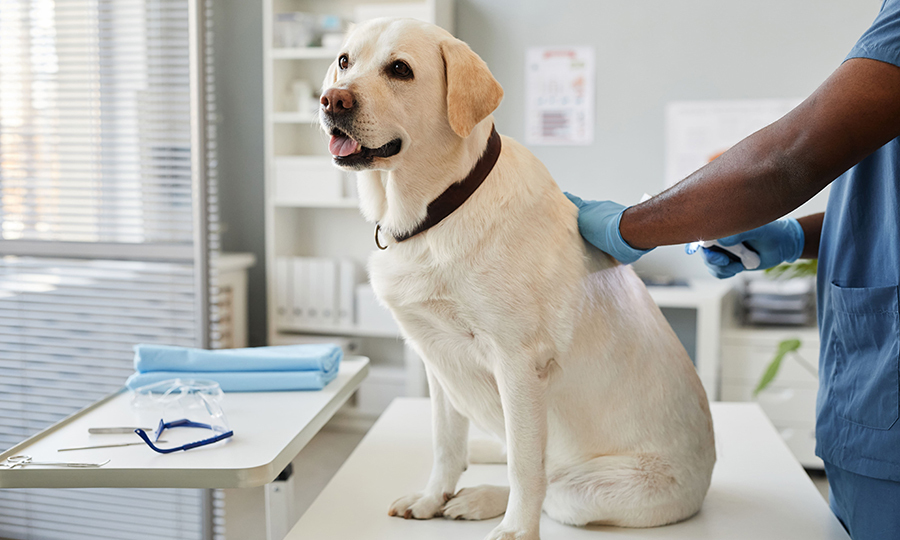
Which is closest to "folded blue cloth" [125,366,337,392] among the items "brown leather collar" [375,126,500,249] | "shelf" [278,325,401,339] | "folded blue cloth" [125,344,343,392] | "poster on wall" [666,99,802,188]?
"folded blue cloth" [125,344,343,392]

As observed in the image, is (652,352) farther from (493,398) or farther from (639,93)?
(639,93)

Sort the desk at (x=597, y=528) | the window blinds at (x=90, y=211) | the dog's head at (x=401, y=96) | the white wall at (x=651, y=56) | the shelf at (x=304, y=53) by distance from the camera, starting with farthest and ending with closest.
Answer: the shelf at (x=304, y=53) < the white wall at (x=651, y=56) < the window blinds at (x=90, y=211) < the desk at (x=597, y=528) < the dog's head at (x=401, y=96)

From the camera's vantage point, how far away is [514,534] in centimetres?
91

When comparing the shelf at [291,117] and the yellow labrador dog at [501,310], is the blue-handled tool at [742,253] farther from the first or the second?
the shelf at [291,117]

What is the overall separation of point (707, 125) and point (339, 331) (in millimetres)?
2079

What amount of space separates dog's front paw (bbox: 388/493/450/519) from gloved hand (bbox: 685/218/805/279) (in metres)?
0.62

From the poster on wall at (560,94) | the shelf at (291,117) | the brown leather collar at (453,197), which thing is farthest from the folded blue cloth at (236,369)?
the poster on wall at (560,94)

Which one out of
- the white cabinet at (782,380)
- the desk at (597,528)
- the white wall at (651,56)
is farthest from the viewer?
the white wall at (651,56)

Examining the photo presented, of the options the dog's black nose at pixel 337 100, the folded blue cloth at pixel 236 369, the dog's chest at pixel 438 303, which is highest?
the dog's black nose at pixel 337 100

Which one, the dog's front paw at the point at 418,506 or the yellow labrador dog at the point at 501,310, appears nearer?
the yellow labrador dog at the point at 501,310

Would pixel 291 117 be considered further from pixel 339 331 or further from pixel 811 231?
pixel 811 231

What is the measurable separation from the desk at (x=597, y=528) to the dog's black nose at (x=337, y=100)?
0.61 metres

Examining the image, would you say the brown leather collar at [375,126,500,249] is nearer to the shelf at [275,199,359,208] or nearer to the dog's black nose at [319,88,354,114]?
the dog's black nose at [319,88,354,114]

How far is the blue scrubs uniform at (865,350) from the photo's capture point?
87 centimetres
